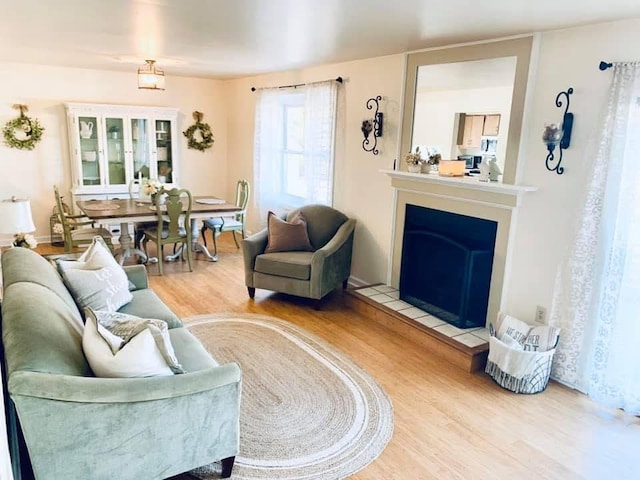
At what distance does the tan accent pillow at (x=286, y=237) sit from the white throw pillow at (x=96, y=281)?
169 centimetres

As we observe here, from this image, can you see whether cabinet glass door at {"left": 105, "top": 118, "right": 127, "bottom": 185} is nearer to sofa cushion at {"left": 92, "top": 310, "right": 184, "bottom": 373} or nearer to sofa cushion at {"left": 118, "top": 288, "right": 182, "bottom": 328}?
sofa cushion at {"left": 118, "top": 288, "right": 182, "bottom": 328}

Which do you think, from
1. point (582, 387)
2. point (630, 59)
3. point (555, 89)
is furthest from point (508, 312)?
point (630, 59)

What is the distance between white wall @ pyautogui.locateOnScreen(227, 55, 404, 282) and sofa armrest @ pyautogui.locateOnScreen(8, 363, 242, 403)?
279cm

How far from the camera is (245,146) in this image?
6.90 meters

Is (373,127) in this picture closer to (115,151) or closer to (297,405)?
(297,405)

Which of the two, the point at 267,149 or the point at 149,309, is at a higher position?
the point at 267,149

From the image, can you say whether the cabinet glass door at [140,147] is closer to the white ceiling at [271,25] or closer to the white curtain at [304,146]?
the white curtain at [304,146]

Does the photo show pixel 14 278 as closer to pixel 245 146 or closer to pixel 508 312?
pixel 508 312

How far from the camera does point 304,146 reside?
5.48m

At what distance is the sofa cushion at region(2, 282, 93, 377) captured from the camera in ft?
5.62

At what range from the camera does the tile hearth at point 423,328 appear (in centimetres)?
328

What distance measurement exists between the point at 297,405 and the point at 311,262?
5.32 ft

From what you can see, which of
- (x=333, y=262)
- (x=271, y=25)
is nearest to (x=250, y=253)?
(x=333, y=262)

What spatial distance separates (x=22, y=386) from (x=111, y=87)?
563 cm
